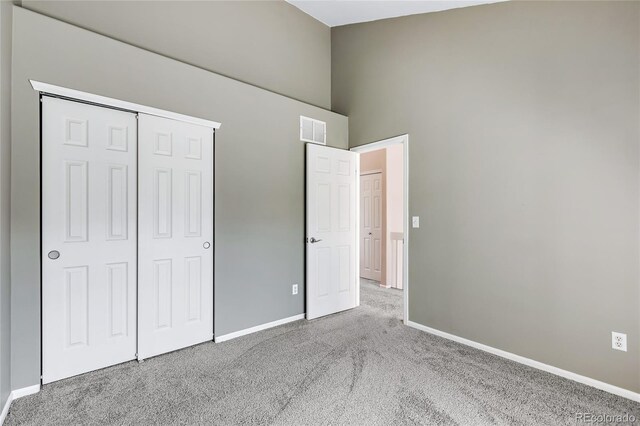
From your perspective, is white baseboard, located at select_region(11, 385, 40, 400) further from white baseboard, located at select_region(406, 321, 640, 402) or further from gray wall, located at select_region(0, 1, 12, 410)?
white baseboard, located at select_region(406, 321, 640, 402)

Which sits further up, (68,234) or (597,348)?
(68,234)

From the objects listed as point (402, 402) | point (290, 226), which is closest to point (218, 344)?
point (290, 226)

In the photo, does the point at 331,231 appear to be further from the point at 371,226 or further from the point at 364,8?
the point at 364,8

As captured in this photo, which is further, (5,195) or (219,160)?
(219,160)

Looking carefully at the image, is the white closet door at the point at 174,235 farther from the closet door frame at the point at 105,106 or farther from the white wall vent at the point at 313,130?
the white wall vent at the point at 313,130

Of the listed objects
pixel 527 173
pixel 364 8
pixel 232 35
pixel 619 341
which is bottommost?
pixel 619 341

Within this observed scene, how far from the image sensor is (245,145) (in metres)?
3.14

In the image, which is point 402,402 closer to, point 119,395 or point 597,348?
point 597,348

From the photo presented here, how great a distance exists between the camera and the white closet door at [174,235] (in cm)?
256

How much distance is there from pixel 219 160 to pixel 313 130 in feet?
4.26

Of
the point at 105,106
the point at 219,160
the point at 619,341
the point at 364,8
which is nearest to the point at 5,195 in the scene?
the point at 105,106

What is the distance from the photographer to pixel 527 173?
253 cm

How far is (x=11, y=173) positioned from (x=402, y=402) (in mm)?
3022

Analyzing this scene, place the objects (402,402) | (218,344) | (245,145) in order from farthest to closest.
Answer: (245,145), (218,344), (402,402)
